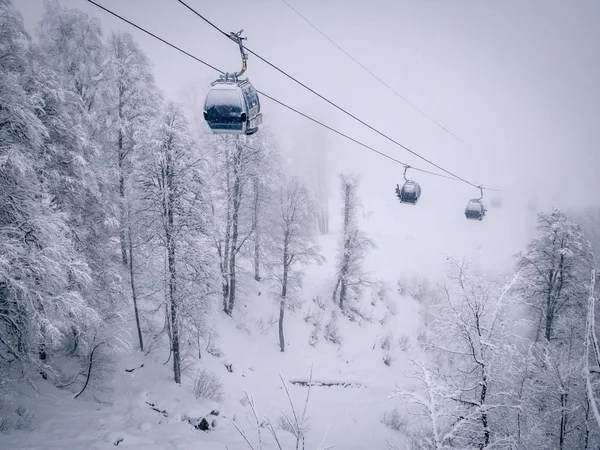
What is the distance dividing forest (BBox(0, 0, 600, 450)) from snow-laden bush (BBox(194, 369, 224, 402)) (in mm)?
61

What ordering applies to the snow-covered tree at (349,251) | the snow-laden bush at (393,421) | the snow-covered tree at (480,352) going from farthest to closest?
the snow-covered tree at (349,251) < the snow-laden bush at (393,421) < the snow-covered tree at (480,352)

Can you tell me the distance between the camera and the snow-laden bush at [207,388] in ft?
37.3

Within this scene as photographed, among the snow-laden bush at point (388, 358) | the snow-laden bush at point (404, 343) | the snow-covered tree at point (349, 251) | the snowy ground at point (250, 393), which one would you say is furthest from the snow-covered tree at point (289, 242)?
the snow-laden bush at point (404, 343)

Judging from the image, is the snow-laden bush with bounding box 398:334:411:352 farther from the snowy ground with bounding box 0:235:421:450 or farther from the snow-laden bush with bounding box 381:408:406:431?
the snow-laden bush with bounding box 381:408:406:431

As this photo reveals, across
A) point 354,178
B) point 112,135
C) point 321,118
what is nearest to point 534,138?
point 321,118

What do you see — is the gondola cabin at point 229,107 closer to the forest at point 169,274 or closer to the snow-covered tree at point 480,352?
the forest at point 169,274

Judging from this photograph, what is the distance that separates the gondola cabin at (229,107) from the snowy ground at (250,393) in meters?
4.92

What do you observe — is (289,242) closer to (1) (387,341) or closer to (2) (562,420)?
(1) (387,341)

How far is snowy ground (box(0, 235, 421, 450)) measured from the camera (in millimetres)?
8219

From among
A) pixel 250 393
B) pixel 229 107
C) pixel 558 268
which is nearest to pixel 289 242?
pixel 250 393

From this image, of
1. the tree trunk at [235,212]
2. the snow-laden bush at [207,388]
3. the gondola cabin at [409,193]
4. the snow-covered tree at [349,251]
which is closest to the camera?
the snow-laden bush at [207,388]

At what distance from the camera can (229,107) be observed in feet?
17.9

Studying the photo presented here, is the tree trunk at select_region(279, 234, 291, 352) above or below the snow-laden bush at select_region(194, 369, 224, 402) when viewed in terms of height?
above

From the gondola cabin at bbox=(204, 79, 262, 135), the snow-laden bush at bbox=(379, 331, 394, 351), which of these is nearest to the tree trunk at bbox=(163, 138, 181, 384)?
the gondola cabin at bbox=(204, 79, 262, 135)
